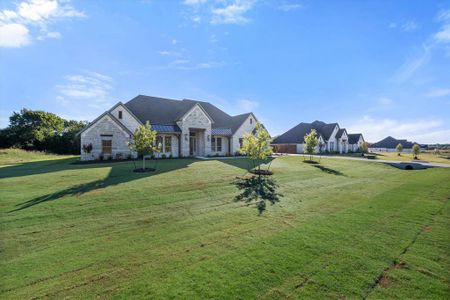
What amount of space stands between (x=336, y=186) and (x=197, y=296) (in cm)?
1155

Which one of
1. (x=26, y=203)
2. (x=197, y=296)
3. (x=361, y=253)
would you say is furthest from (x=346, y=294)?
(x=26, y=203)

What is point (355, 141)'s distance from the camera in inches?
2266

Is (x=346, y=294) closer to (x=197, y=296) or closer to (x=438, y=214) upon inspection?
(x=197, y=296)

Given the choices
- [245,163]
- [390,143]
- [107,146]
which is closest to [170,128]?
[107,146]

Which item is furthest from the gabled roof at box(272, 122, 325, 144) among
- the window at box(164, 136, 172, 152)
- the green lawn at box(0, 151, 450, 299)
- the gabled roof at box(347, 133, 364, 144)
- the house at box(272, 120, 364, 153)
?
the green lawn at box(0, 151, 450, 299)

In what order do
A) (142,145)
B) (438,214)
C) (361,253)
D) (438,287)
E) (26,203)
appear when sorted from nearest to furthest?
(438,287)
(361,253)
(26,203)
(438,214)
(142,145)

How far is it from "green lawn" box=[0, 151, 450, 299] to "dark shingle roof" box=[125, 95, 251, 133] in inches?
653

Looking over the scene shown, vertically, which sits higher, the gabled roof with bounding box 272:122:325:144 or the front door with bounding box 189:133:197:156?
the gabled roof with bounding box 272:122:325:144

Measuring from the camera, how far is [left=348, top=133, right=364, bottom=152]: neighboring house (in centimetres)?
5668

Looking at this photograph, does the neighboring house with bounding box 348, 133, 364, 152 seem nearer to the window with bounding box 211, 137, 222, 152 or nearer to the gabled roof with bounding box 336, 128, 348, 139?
the gabled roof with bounding box 336, 128, 348, 139

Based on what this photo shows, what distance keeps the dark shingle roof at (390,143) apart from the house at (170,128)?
82.0 metres

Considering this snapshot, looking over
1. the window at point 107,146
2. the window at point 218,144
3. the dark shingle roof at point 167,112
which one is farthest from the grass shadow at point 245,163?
the window at point 107,146

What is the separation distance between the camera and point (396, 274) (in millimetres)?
4145

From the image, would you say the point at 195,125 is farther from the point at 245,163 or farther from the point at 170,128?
the point at 245,163
